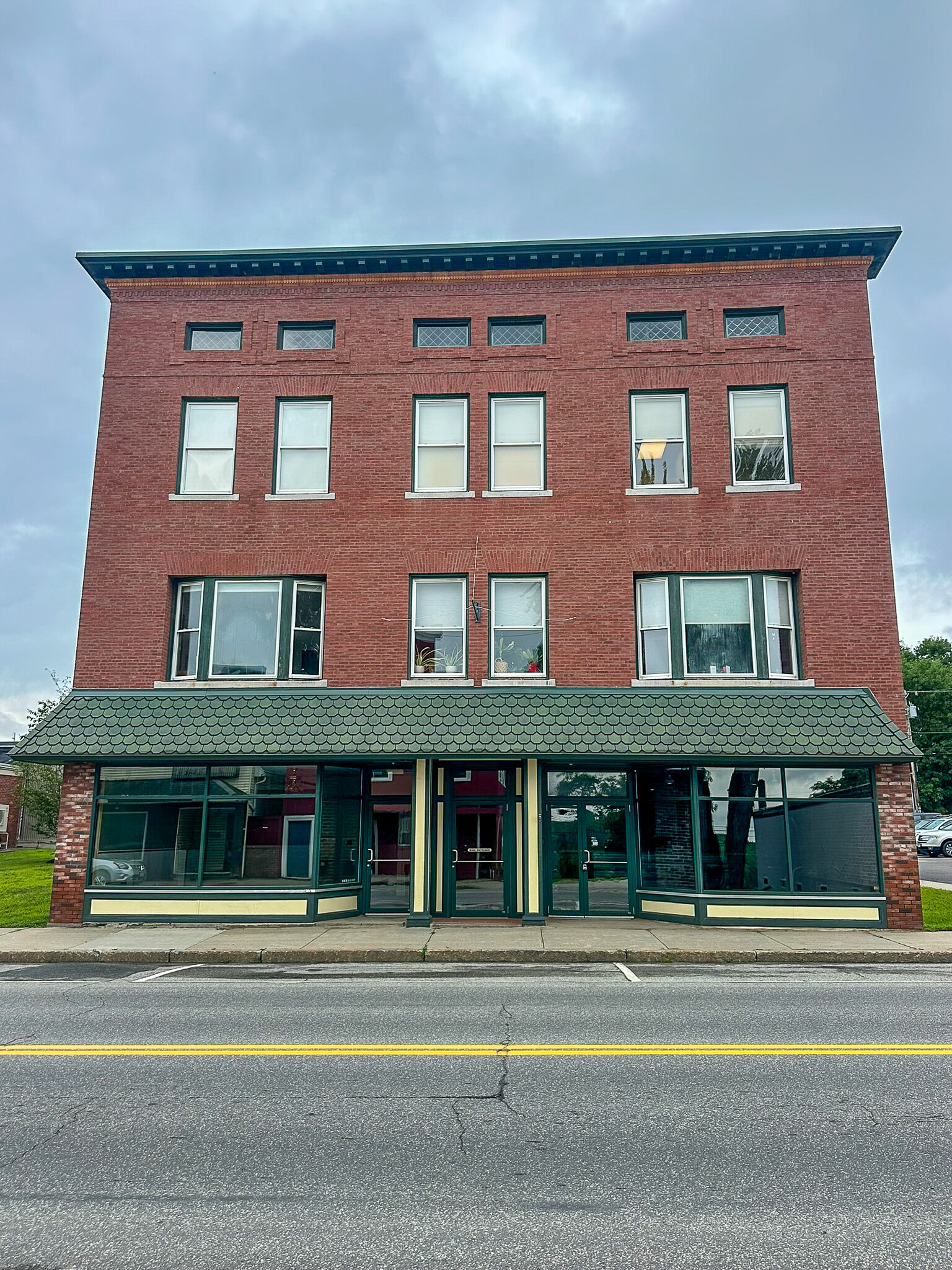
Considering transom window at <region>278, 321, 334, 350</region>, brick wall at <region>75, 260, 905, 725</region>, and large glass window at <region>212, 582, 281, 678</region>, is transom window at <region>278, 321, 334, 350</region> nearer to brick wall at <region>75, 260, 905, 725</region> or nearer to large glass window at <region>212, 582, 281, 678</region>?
brick wall at <region>75, 260, 905, 725</region>

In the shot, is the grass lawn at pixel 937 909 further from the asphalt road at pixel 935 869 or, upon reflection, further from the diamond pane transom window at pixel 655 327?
the diamond pane transom window at pixel 655 327

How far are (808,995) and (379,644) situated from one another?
962 centimetres

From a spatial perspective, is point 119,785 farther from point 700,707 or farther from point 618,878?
point 700,707

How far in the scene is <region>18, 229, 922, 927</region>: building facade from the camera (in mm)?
15383

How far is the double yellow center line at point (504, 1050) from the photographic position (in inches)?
289

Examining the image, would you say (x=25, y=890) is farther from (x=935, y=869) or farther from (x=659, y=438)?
(x=935, y=869)

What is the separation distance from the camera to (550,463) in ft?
56.5

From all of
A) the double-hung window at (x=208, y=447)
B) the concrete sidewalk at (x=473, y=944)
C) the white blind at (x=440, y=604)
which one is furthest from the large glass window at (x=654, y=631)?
the double-hung window at (x=208, y=447)

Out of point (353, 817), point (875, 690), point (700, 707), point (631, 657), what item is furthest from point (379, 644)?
point (875, 690)

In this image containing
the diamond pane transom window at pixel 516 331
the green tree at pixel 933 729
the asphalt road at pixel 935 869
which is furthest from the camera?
the green tree at pixel 933 729

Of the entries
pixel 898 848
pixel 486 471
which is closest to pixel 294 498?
pixel 486 471

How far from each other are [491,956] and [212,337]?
13506 mm

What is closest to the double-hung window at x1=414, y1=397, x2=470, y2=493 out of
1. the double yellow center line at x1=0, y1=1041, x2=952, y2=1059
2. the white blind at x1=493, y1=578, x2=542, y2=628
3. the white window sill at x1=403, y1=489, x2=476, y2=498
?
the white window sill at x1=403, y1=489, x2=476, y2=498

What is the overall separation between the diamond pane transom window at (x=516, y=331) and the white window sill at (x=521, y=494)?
10.6 ft
